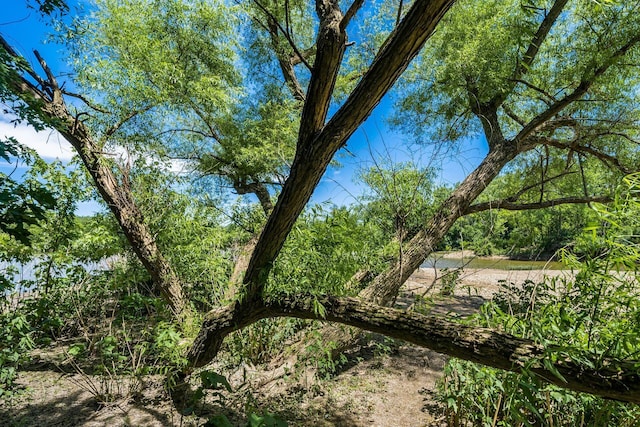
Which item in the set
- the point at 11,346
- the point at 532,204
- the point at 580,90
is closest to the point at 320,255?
the point at 11,346

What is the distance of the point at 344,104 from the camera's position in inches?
58.1

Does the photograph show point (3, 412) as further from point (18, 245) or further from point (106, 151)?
point (106, 151)

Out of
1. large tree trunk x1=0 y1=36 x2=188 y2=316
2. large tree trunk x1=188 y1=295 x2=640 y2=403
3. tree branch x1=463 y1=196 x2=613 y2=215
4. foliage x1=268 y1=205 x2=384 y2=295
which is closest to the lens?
large tree trunk x1=188 y1=295 x2=640 y2=403

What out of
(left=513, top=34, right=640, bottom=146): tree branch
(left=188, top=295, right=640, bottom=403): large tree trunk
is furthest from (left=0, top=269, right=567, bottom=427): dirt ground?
(left=513, top=34, right=640, bottom=146): tree branch

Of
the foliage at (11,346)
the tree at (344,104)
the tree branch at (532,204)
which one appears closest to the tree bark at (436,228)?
the tree at (344,104)

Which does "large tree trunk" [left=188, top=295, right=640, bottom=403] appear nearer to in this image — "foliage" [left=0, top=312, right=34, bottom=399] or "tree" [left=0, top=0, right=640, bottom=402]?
"tree" [left=0, top=0, right=640, bottom=402]

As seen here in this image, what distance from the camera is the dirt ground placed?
272cm

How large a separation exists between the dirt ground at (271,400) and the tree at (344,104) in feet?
2.32

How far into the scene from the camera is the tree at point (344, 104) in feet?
4.68

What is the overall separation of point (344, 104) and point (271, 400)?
2883mm

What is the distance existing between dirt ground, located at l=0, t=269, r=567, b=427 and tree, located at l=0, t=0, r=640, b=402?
708 millimetres

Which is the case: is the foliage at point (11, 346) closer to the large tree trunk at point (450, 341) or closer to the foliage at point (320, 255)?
the large tree trunk at point (450, 341)

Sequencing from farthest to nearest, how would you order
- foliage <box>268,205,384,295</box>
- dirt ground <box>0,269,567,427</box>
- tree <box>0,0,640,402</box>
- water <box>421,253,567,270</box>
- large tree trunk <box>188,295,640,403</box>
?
dirt ground <box>0,269,567,427</box> < foliage <box>268,205,384,295</box> < water <box>421,253,567,270</box> < tree <box>0,0,640,402</box> < large tree trunk <box>188,295,640,403</box>

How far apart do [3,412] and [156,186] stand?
2.47 m
